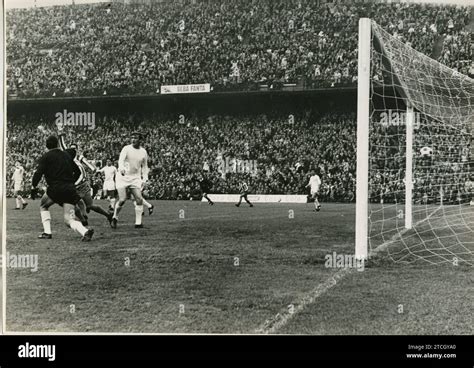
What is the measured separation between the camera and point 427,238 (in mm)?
6730

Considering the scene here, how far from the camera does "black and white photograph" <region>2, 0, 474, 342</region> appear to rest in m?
4.53

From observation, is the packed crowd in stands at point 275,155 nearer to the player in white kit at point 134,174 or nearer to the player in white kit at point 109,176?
the player in white kit at point 109,176

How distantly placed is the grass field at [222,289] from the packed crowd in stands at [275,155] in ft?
15.5

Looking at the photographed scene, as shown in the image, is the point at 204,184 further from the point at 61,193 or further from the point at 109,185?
the point at 61,193

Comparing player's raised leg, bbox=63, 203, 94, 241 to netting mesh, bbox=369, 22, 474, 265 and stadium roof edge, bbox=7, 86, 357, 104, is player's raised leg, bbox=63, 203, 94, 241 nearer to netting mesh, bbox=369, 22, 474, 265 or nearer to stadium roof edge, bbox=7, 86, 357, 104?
stadium roof edge, bbox=7, 86, 357, 104

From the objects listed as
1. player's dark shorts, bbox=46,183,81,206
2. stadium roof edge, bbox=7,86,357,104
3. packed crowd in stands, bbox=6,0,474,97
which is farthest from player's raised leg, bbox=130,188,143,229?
packed crowd in stands, bbox=6,0,474,97

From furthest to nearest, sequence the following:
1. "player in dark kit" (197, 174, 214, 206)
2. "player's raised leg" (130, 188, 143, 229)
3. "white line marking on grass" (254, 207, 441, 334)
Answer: "player in dark kit" (197, 174, 214, 206)
"player's raised leg" (130, 188, 143, 229)
"white line marking on grass" (254, 207, 441, 334)

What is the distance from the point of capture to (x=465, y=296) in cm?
461

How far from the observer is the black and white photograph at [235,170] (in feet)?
14.9

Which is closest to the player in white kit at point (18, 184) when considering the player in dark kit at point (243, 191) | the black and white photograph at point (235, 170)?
the black and white photograph at point (235, 170)

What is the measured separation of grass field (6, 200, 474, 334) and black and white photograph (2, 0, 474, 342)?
17mm

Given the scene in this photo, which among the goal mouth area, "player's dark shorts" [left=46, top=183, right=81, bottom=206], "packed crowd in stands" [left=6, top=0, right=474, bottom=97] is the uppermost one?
"packed crowd in stands" [left=6, top=0, right=474, bottom=97]

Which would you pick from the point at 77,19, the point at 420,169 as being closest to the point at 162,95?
the point at 77,19
